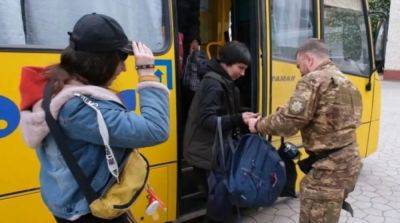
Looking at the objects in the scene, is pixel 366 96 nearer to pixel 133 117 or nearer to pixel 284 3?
pixel 284 3

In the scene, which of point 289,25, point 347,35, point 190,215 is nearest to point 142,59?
point 190,215

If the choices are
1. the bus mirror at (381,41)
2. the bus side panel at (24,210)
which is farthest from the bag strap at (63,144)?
the bus mirror at (381,41)

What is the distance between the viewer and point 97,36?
166 cm

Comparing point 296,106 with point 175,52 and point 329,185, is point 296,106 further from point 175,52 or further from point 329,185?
point 175,52

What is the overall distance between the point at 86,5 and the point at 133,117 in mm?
1381

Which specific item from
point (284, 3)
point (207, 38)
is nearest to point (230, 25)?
point (207, 38)

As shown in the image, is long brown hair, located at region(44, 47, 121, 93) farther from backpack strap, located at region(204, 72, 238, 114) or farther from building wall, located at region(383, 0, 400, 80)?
building wall, located at region(383, 0, 400, 80)

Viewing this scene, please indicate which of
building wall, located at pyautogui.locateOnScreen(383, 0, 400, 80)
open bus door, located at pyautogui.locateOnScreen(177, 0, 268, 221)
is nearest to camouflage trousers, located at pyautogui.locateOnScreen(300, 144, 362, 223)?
open bus door, located at pyautogui.locateOnScreen(177, 0, 268, 221)

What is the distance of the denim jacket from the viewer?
5.47 ft

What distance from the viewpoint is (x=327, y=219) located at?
2926 millimetres

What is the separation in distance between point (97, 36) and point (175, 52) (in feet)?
5.33

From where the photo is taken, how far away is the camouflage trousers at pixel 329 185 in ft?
9.54

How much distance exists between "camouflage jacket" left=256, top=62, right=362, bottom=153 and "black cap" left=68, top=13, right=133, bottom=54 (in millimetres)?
1414

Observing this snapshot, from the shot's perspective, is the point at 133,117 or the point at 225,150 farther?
the point at 225,150
